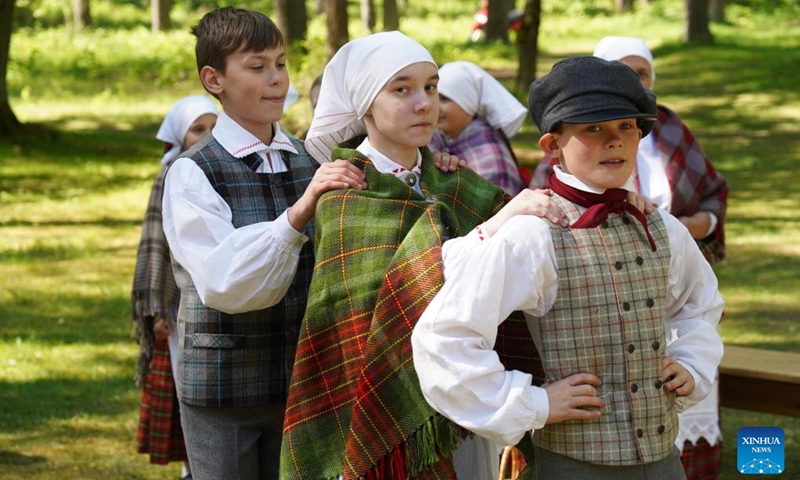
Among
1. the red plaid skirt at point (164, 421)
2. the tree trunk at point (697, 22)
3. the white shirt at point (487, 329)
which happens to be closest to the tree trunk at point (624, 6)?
the tree trunk at point (697, 22)

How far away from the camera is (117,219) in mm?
12633

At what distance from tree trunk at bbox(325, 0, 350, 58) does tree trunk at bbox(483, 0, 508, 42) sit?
1224cm

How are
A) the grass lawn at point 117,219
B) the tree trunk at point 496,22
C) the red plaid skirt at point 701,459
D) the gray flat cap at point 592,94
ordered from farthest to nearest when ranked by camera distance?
the tree trunk at point 496,22
the grass lawn at point 117,219
the red plaid skirt at point 701,459
the gray flat cap at point 592,94

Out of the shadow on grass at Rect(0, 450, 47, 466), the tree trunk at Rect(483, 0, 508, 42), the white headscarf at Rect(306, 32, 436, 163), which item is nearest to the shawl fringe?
the white headscarf at Rect(306, 32, 436, 163)

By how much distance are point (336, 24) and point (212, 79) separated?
11908 millimetres

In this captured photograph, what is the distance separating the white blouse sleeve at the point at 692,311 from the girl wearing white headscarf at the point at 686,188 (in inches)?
80.2

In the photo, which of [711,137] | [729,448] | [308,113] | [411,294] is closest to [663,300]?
[411,294]

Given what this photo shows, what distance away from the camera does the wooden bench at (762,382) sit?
5199 mm

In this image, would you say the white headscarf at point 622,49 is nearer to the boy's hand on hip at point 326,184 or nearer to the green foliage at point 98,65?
the boy's hand on hip at point 326,184

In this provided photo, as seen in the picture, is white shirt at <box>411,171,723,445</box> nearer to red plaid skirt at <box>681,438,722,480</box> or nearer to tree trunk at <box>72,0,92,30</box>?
red plaid skirt at <box>681,438,722,480</box>

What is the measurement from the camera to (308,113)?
14.5m

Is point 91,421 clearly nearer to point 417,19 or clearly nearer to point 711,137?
point 711,137

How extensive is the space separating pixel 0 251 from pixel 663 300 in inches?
366

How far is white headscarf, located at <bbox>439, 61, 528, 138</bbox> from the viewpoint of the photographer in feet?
18.0
